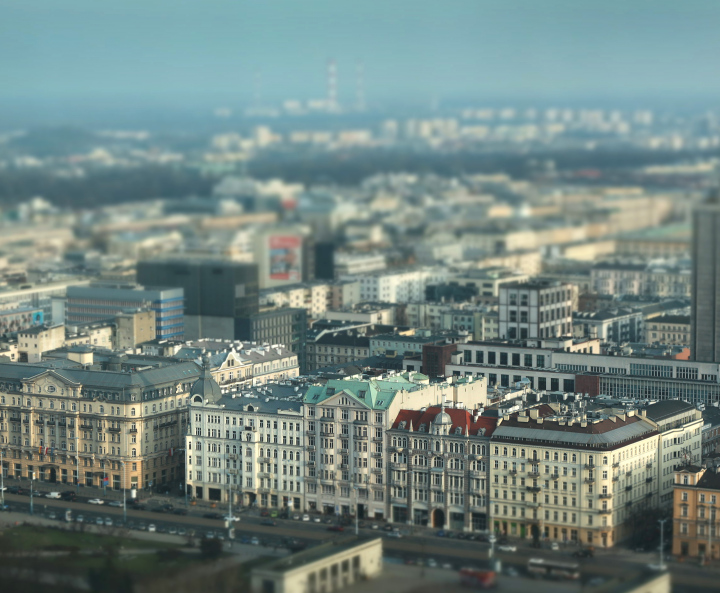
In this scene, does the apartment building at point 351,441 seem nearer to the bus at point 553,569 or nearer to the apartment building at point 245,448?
the apartment building at point 245,448

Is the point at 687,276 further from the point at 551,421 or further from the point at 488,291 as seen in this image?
the point at 551,421

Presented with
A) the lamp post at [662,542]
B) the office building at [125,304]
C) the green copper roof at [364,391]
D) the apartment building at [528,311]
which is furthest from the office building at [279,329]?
the lamp post at [662,542]

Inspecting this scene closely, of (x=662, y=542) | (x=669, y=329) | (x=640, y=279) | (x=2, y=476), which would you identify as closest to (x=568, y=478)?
(x=662, y=542)

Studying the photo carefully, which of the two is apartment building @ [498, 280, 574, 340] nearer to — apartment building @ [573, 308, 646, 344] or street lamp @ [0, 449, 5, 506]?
apartment building @ [573, 308, 646, 344]

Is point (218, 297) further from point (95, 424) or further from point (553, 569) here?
point (553, 569)

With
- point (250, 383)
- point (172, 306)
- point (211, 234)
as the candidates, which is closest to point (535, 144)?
point (211, 234)
